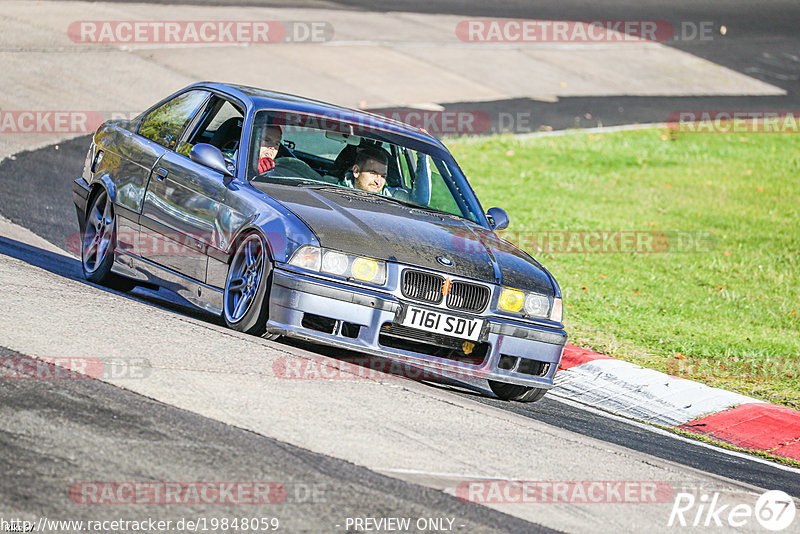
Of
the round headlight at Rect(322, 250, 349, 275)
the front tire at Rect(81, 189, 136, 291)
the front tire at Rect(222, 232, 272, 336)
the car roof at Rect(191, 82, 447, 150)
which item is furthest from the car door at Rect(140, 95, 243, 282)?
the round headlight at Rect(322, 250, 349, 275)

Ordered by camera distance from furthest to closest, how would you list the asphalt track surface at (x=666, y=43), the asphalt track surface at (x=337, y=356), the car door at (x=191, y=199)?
the asphalt track surface at (x=666, y=43)
the car door at (x=191, y=199)
the asphalt track surface at (x=337, y=356)

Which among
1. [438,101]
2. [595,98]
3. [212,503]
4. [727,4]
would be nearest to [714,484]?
[212,503]

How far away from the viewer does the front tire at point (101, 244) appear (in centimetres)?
888

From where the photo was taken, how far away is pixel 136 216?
8.56 metres

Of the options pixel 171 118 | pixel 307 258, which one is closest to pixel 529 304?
pixel 307 258

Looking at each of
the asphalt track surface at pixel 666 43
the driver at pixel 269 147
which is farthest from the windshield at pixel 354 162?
the asphalt track surface at pixel 666 43

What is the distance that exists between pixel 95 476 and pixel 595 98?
20.9m

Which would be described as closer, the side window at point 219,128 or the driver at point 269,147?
the driver at point 269,147

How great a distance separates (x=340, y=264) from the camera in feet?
23.0

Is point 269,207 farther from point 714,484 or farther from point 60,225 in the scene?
point 60,225

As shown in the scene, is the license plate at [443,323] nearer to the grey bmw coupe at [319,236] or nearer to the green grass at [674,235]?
the grey bmw coupe at [319,236]

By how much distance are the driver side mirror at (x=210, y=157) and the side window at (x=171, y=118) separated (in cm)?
85

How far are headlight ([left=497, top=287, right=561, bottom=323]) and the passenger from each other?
4.69ft

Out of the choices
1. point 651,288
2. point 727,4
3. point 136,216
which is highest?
point 727,4
